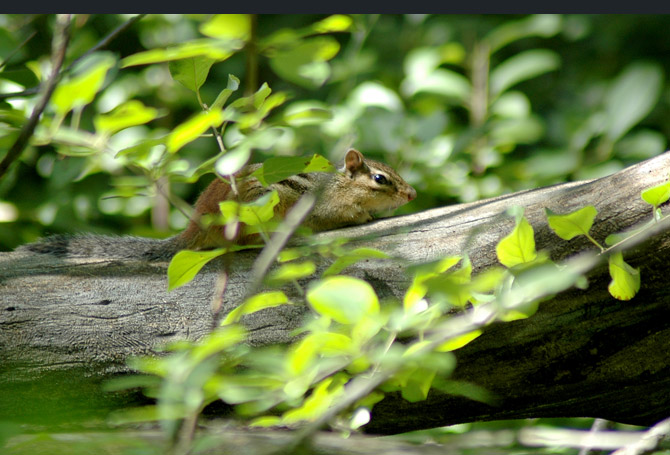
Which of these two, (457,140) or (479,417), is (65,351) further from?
(457,140)

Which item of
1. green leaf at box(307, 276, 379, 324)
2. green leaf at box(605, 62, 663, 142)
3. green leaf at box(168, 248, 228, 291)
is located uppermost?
green leaf at box(605, 62, 663, 142)

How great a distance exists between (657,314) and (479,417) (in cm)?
52

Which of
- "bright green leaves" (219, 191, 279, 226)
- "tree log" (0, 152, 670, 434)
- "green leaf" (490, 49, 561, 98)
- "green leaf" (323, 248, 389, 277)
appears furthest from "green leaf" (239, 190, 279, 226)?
"green leaf" (490, 49, 561, 98)

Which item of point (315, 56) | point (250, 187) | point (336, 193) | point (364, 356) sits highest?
point (336, 193)

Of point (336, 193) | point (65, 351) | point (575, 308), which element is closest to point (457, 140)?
point (336, 193)

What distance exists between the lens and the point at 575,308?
5.48ft

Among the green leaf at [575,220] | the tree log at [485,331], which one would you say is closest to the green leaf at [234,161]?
the green leaf at [575,220]

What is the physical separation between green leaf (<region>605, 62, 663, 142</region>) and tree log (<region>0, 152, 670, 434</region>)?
1652 millimetres

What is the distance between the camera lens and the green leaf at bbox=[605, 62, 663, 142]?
3.30 metres

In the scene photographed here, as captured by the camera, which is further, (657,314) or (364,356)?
(657,314)

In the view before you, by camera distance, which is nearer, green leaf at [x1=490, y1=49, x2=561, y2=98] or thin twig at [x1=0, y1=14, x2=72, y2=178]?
thin twig at [x1=0, y1=14, x2=72, y2=178]

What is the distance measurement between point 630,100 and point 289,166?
264 centimetres

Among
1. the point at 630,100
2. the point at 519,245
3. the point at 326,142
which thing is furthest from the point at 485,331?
the point at 630,100

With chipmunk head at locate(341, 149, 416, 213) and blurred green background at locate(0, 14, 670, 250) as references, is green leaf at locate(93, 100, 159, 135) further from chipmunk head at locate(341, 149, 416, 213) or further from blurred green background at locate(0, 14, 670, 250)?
chipmunk head at locate(341, 149, 416, 213)
